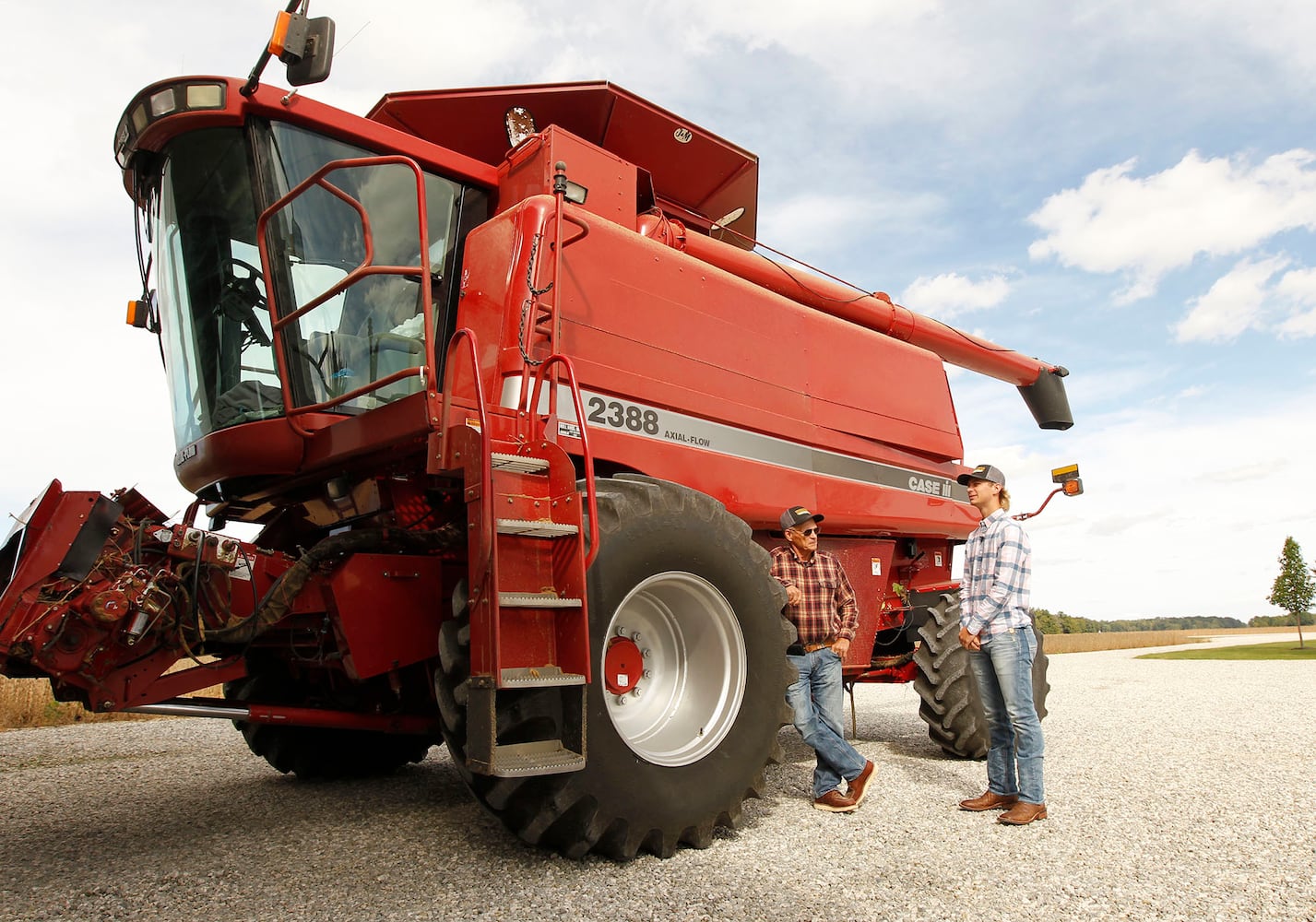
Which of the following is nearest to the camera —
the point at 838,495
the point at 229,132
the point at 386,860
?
the point at 386,860

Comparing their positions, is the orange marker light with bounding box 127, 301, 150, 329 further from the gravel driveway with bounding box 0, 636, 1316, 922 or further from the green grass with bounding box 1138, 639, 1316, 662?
the green grass with bounding box 1138, 639, 1316, 662

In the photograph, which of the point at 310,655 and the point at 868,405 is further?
the point at 868,405

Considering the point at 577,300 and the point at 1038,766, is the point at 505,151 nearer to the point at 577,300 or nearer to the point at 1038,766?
the point at 577,300

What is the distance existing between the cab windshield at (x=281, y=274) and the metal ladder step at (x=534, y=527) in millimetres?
1280

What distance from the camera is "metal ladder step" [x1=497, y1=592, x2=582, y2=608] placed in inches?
121

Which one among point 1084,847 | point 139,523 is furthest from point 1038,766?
point 139,523

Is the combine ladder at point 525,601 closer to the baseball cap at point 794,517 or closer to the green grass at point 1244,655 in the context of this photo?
the baseball cap at point 794,517

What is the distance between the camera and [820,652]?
464 cm

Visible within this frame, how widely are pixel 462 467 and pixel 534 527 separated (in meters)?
0.40

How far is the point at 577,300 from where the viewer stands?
4.28 meters

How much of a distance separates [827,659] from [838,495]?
136 centimetres

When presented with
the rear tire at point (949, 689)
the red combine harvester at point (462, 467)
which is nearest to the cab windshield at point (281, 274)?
the red combine harvester at point (462, 467)

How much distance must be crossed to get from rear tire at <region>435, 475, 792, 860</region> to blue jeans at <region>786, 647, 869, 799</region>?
0.50 m

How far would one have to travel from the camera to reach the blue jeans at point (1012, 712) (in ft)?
13.9
